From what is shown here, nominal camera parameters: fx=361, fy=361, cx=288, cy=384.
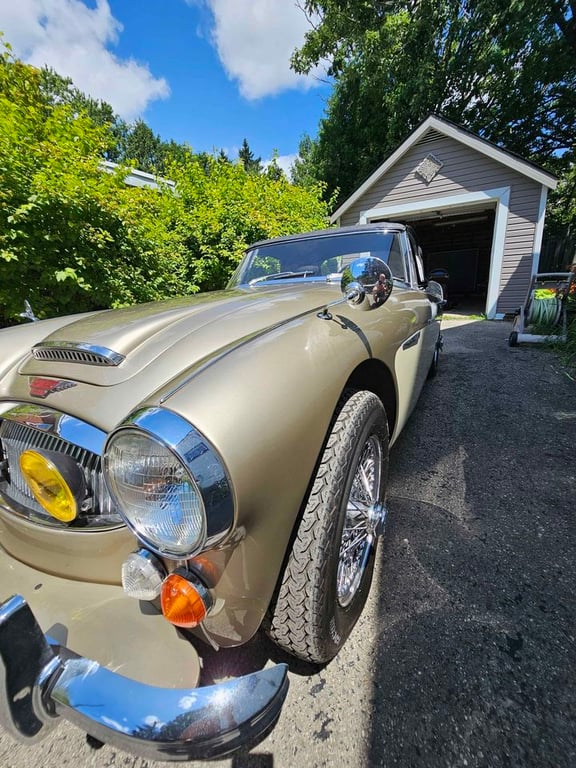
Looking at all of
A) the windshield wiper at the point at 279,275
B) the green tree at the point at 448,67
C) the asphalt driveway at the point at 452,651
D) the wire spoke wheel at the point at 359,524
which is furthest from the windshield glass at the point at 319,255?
the green tree at the point at 448,67

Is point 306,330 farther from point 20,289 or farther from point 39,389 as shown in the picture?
point 20,289

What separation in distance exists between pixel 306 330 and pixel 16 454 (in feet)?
3.61

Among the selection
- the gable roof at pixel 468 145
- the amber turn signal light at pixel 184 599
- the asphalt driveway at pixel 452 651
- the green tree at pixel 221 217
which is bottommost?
the asphalt driveway at pixel 452 651

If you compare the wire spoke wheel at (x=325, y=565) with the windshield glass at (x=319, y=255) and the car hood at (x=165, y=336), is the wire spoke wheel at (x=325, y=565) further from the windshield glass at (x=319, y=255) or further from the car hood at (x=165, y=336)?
the windshield glass at (x=319, y=255)

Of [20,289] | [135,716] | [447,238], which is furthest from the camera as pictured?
[447,238]

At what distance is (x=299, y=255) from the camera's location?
290 centimetres

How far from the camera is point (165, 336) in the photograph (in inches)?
54.5

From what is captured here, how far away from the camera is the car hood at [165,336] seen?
121 centimetres

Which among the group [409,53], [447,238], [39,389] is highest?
[409,53]

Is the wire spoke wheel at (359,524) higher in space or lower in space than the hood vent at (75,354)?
lower

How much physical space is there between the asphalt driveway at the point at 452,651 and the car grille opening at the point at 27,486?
74 centimetres

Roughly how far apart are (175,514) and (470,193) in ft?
37.4

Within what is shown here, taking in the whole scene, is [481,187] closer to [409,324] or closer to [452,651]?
[409,324]

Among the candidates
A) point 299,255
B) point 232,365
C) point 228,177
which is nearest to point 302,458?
point 232,365
